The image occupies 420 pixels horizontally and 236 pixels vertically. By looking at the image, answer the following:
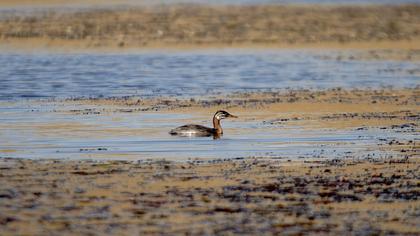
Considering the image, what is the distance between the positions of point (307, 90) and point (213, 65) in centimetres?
761

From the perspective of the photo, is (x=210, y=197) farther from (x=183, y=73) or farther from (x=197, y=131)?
(x=183, y=73)

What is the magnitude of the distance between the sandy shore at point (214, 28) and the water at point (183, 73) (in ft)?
10.6

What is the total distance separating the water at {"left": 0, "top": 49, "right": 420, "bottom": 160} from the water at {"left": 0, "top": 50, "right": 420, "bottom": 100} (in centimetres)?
2

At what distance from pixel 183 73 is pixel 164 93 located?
17.1ft

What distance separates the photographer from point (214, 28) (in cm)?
4525

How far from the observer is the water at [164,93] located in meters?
15.6

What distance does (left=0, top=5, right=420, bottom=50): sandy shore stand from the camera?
39156 mm

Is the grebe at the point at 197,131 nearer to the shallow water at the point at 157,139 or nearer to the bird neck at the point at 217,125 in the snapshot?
the bird neck at the point at 217,125

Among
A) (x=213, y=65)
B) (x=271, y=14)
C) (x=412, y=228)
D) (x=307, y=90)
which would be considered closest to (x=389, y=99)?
(x=307, y=90)

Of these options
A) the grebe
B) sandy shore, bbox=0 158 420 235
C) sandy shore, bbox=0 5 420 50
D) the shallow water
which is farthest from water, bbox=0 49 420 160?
sandy shore, bbox=0 5 420 50

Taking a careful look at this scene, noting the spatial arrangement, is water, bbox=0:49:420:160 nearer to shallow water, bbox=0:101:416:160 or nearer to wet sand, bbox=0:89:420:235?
shallow water, bbox=0:101:416:160

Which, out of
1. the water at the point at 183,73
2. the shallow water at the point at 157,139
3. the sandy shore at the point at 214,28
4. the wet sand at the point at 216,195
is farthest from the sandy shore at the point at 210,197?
the sandy shore at the point at 214,28

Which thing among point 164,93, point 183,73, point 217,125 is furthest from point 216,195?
Answer: point 183,73

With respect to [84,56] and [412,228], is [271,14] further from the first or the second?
[412,228]
